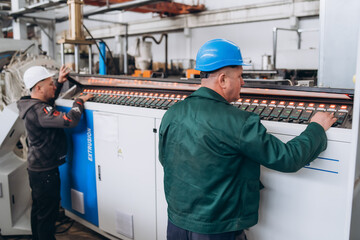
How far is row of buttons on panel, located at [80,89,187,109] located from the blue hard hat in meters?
0.69

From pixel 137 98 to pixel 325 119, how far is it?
1174mm

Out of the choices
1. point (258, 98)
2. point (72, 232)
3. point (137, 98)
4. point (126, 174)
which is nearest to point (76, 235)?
point (72, 232)

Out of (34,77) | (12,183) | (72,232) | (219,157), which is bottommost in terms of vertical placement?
(72,232)

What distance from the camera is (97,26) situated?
1018 cm

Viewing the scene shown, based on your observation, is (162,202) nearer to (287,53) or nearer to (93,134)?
(93,134)

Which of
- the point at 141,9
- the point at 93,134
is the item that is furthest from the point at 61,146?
the point at 141,9

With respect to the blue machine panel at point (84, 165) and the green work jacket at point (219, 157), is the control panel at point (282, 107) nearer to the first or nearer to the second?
the green work jacket at point (219, 157)

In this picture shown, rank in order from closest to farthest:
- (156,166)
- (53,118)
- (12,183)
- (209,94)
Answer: (209,94)
(156,166)
(53,118)
(12,183)

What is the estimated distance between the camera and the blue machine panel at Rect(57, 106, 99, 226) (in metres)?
2.31

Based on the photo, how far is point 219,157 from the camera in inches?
45.0

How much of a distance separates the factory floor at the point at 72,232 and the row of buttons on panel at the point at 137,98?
1043mm

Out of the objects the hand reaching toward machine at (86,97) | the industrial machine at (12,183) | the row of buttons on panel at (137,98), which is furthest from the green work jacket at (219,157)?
the industrial machine at (12,183)

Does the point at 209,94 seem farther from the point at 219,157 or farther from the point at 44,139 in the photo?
the point at 44,139

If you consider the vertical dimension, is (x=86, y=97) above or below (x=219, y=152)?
above
